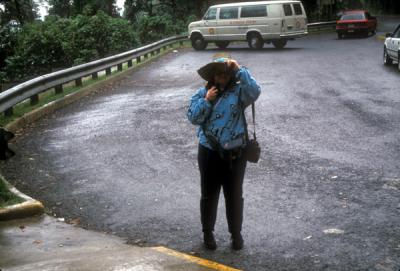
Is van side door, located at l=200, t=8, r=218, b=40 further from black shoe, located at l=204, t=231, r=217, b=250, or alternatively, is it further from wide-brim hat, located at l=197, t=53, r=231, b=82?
black shoe, located at l=204, t=231, r=217, b=250

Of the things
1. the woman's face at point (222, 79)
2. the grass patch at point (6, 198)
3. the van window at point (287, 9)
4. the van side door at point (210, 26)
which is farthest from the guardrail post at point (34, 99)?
the van side door at point (210, 26)

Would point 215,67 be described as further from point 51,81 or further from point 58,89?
point 58,89

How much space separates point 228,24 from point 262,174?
840 inches

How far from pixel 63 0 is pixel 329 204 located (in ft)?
167

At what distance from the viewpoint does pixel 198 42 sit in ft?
95.8

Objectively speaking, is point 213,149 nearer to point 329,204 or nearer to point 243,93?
point 243,93

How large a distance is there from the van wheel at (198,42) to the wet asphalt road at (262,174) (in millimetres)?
15189

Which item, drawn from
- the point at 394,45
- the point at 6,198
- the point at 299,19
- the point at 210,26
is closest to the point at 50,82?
the point at 6,198

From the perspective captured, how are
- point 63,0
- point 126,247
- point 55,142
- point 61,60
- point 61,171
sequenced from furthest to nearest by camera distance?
point 63,0 < point 61,60 < point 55,142 < point 61,171 < point 126,247

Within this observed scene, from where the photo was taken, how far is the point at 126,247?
5262 millimetres

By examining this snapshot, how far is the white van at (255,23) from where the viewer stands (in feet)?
87.2

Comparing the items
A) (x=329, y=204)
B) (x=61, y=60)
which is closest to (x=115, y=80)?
(x=61, y=60)

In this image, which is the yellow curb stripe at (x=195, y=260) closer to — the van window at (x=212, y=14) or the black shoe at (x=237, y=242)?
the black shoe at (x=237, y=242)

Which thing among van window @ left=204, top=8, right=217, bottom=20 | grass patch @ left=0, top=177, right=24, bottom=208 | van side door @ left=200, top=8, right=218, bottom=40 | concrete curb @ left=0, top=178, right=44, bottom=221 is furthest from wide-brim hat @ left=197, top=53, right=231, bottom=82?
van window @ left=204, top=8, right=217, bottom=20
